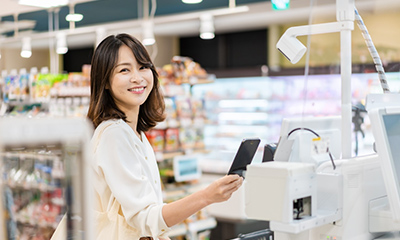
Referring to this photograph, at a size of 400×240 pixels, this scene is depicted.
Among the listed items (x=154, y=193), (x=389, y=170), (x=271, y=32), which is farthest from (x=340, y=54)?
(x=271, y=32)

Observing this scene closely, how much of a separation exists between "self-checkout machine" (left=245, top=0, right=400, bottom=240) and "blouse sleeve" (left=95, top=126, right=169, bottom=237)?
0.43m

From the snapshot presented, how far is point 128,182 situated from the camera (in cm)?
182

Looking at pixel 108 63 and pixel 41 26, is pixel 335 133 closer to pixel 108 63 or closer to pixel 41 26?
Result: pixel 108 63

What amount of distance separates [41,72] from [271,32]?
3931 millimetres

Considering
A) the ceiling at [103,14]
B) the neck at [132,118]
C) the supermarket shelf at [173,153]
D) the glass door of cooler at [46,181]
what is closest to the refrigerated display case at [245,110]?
the ceiling at [103,14]

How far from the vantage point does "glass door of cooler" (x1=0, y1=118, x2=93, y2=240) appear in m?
0.63

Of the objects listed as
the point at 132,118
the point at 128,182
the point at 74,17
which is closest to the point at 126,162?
the point at 128,182

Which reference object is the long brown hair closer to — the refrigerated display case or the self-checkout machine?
the self-checkout machine

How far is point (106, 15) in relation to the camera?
700 cm

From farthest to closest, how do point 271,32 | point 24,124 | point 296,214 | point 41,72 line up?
point 271,32
point 41,72
point 296,214
point 24,124

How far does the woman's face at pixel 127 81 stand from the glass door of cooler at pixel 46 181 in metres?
1.26

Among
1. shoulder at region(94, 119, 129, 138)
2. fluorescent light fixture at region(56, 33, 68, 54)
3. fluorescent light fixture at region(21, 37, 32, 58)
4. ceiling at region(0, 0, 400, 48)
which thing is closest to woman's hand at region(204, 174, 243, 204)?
shoulder at region(94, 119, 129, 138)

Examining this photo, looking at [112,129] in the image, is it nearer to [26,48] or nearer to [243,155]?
[243,155]

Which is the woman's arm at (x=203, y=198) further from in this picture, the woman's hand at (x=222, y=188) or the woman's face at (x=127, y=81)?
the woman's face at (x=127, y=81)
